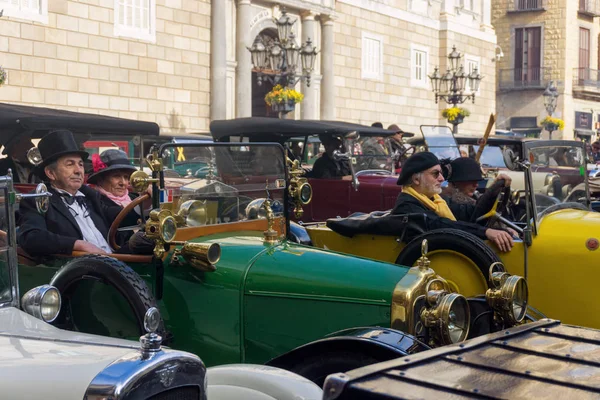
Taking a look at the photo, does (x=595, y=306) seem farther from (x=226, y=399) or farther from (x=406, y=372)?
(x=406, y=372)

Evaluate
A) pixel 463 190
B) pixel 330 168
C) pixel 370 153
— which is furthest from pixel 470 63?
pixel 463 190

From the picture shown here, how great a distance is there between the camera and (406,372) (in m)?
2.38

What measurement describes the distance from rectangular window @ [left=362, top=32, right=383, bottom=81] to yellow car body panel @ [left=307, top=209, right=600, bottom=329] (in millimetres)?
22655

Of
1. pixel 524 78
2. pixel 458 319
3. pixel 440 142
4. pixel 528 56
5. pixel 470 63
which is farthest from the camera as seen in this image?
pixel 524 78

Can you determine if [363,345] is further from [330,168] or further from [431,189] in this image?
[330,168]

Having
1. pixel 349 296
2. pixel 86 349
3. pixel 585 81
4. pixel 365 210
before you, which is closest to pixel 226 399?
pixel 86 349

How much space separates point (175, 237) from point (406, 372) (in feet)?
8.27

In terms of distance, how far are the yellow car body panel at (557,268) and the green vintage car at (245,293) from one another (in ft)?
3.60

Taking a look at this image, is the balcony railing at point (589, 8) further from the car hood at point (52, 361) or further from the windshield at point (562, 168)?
the car hood at point (52, 361)

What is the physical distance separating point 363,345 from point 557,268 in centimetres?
261

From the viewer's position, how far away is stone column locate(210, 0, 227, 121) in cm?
2227

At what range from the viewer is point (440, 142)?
1250 cm

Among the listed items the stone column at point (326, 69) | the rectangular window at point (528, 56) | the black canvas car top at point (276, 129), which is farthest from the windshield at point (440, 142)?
the rectangular window at point (528, 56)

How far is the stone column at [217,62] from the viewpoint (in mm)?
22266
